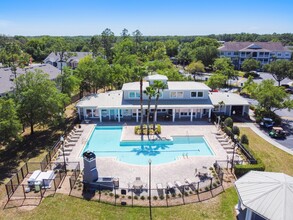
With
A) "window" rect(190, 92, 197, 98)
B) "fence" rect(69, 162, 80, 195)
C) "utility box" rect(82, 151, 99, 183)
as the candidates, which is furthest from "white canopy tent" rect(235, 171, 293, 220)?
"window" rect(190, 92, 197, 98)

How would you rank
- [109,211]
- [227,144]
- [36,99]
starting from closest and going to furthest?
[109,211], [227,144], [36,99]

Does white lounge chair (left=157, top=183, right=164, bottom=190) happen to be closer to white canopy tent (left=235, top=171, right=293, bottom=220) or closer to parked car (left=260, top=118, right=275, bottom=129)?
white canopy tent (left=235, top=171, right=293, bottom=220)

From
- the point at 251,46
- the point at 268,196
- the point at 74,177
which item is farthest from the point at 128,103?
the point at 251,46

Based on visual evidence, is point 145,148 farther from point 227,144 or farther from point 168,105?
point 227,144

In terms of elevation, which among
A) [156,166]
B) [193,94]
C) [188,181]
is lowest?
[156,166]

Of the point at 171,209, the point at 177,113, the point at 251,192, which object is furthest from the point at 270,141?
the point at 171,209

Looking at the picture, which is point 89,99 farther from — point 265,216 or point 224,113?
point 265,216
